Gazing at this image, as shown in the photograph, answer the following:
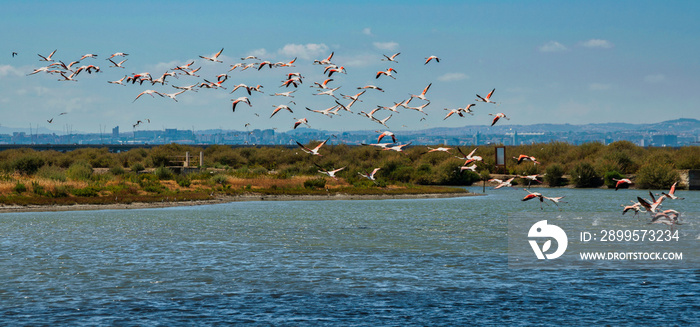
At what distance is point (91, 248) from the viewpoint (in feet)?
107

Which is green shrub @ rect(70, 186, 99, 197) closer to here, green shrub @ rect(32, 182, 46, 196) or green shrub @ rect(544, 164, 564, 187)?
green shrub @ rect(32, 182, 46, 196)

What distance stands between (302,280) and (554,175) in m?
74.5

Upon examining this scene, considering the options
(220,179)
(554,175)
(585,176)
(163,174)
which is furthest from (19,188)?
(585,176)

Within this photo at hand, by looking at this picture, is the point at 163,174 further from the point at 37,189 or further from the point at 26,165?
the point at 26,165

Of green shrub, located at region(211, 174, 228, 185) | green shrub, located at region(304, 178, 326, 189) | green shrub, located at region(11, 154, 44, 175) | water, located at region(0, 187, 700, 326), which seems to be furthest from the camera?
green shrub, located at region(11, 154, 44, 175)

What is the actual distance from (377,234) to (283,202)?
2780 centimetres

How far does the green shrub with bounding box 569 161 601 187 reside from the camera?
90875 millimetres

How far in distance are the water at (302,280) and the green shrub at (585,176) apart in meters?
52.1

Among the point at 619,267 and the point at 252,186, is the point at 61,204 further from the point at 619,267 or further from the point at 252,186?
the point at 619,267

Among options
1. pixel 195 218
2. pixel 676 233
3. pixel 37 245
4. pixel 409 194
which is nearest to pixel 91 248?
pixel 37 245

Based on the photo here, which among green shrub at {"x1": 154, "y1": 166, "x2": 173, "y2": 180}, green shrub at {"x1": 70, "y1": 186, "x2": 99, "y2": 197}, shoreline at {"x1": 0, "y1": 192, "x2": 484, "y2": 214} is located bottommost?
shoreline at {"x1": 0, "y1": 192, "x2": 484, "y2": 214}
